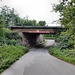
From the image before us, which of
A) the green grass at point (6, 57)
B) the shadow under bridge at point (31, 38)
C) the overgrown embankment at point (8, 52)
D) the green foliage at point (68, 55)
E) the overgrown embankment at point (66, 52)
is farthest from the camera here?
the shadow under bridge at point (31, 38)

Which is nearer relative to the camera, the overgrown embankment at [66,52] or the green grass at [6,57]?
the green grass at [6,57]

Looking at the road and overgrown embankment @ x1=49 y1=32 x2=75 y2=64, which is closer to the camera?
the road

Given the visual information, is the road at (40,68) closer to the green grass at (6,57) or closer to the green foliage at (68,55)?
the green grass at (6,57)

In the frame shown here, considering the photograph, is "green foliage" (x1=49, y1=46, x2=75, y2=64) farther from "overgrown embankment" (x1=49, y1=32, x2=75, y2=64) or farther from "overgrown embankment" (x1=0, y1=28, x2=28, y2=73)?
"overgrown embankment" (x1=0, y1=28, x2=28, y2=73)

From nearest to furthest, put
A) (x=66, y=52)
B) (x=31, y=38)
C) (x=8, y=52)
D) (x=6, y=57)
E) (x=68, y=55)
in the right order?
(x=6, y=57)
(x=68, y=55)
(x=8, y=52)
(x=66, y=52)
(x=31, y=38)

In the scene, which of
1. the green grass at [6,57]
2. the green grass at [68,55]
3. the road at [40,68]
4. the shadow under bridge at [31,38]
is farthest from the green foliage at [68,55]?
the shadow under bridge at [31,38]

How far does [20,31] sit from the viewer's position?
23.2 meters

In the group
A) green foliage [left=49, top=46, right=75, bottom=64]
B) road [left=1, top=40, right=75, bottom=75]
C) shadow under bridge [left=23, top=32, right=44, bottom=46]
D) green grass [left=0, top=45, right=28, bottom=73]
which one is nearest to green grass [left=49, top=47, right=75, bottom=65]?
green foliage [left=49, top=46, right=75, bottom=64]

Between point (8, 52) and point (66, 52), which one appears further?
point (66, 52)

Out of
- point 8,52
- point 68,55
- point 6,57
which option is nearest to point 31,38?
point 8,52

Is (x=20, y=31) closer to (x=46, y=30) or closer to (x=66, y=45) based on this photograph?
(x=46, y=30)

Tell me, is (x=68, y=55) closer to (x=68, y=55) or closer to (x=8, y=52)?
(x=68, y=55)

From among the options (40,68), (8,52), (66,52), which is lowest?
(66,52)

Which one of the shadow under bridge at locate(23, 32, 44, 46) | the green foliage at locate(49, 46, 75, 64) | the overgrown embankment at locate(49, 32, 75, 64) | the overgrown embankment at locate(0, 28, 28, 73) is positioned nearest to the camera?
the overgrown embankment at locate(0, 28, 28, 73)
